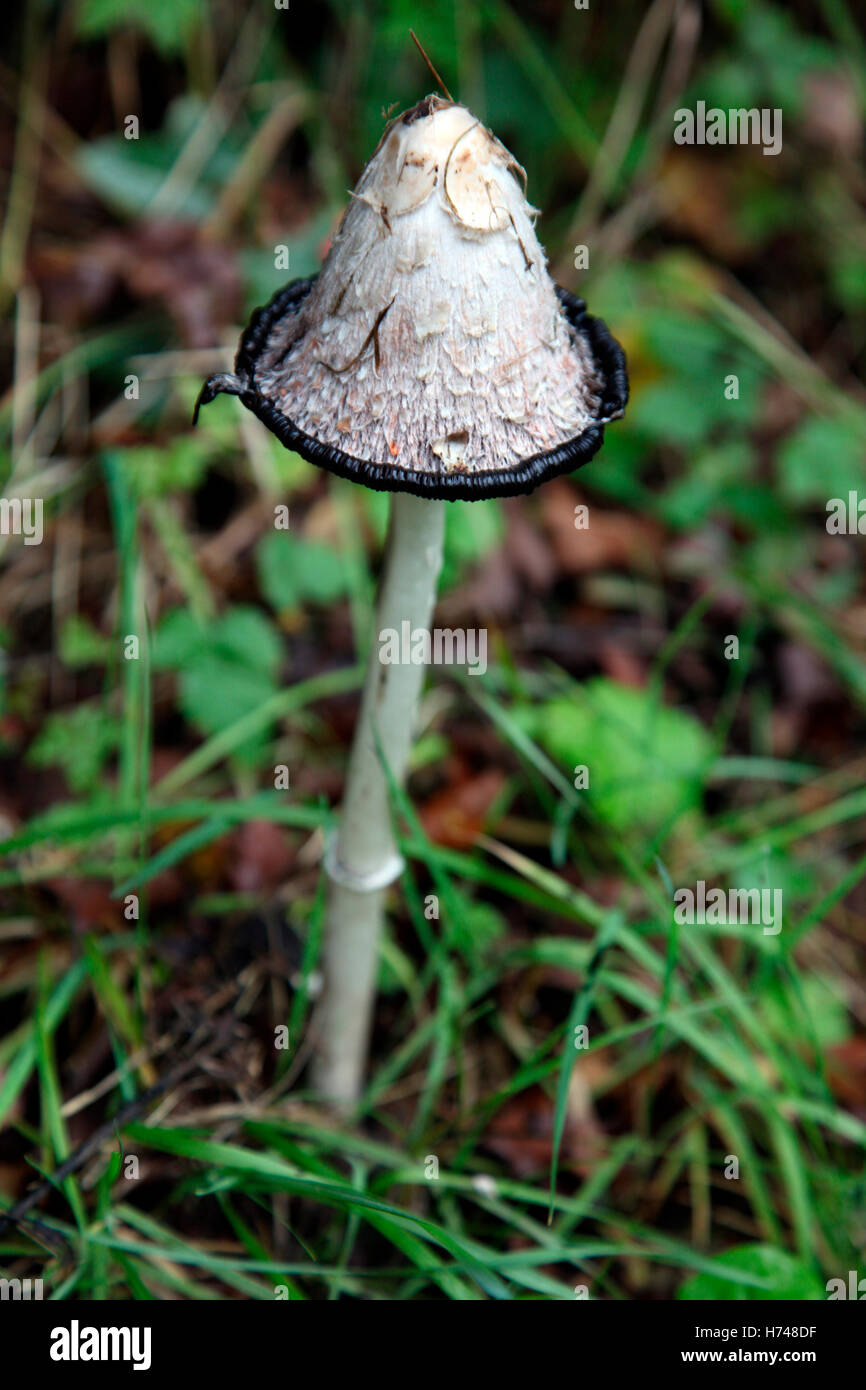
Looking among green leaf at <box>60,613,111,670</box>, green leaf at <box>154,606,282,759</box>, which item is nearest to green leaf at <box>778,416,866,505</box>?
green leaf at <box>154,606,282,759</box>

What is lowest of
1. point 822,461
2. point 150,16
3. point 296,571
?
point 296,571

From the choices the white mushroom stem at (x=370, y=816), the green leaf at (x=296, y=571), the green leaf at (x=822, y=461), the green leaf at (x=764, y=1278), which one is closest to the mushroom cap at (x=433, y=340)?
the white mushroom stem at (x=370, y=816)

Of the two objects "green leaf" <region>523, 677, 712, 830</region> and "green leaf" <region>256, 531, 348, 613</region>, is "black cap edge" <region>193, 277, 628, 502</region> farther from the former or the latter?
"green leaf" <region>256, 531, 348, 613</region>

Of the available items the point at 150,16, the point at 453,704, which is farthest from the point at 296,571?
the point at 150,16

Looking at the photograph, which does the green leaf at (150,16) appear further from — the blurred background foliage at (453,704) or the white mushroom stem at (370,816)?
the white mushroom stem at (370,816)

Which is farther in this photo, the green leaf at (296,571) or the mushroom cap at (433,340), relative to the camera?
the green leaf at (296,571)

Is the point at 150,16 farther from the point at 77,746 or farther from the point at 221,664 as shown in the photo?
the point at 77,746
